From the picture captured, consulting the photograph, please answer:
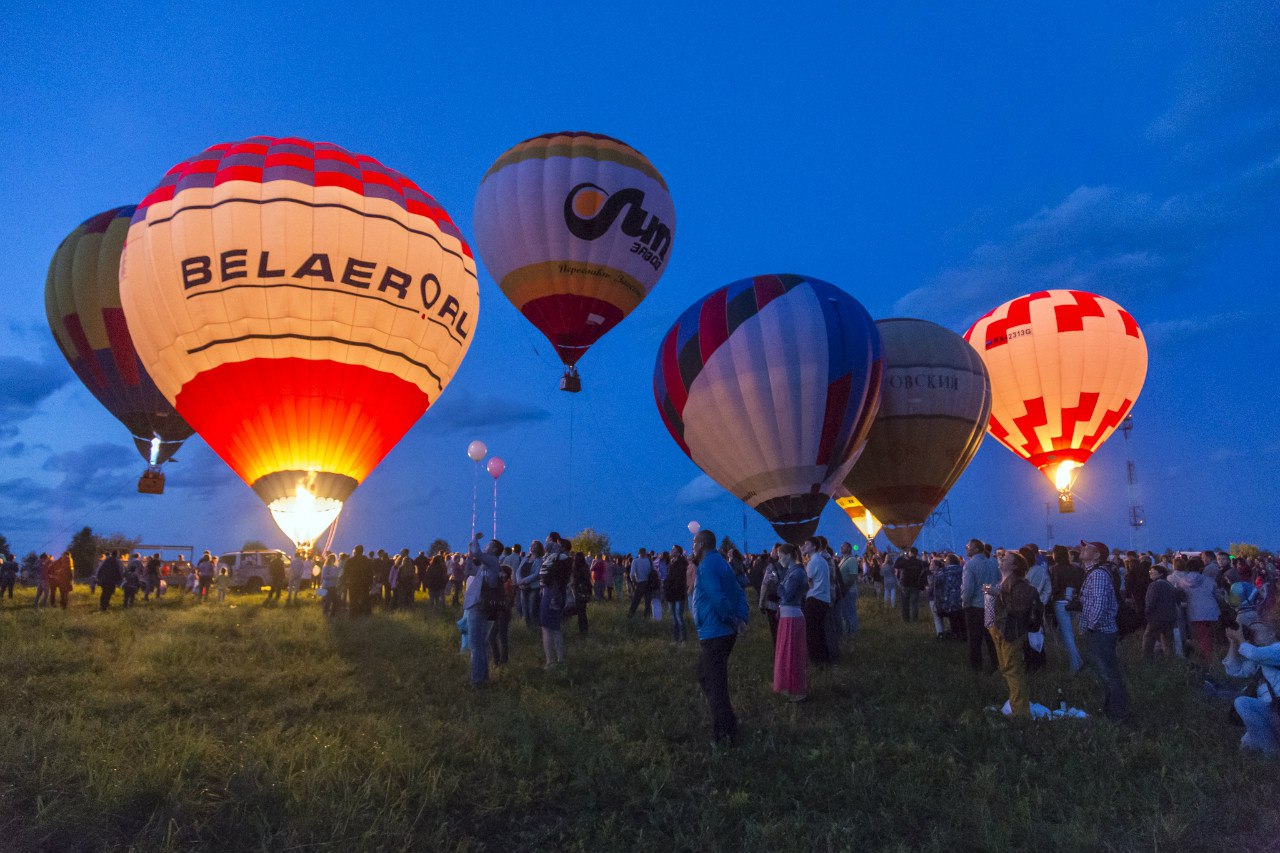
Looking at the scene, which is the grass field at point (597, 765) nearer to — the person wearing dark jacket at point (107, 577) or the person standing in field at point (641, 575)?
the person standing in field at point (641, 575)

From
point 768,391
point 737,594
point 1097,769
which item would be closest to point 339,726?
point 737,594

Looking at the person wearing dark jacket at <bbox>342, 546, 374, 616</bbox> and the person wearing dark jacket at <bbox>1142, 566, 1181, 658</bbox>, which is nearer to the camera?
the person wearing dark jacket at <bbox>1142, 566, 1181, 658</bbox>

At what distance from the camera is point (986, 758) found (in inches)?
242

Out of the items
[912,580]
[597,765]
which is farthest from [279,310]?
[912,580]

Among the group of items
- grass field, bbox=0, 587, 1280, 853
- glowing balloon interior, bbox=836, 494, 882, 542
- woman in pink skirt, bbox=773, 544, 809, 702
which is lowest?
grass field, bbox=0, 587, 1280, 853

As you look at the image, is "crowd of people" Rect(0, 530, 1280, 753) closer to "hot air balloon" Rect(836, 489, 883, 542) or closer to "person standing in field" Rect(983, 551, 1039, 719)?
"person standing in field" Rect(983, 551, 1039, 719)

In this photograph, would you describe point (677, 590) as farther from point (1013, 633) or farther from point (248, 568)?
point (248, 568)

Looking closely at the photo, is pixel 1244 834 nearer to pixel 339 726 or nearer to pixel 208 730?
pixel 339 726

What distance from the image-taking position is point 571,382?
18.9 m

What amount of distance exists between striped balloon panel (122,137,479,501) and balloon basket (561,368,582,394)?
17.4ft

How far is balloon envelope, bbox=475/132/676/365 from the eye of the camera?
17.9 m

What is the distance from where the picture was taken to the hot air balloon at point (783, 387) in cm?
1388

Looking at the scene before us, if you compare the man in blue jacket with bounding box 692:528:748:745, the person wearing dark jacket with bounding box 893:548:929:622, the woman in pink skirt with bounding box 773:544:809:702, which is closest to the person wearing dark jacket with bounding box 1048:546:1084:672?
the person wearing dark jacket with bounding box 893:548:929:622

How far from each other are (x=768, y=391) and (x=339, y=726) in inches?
378
